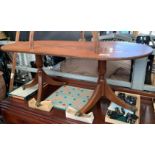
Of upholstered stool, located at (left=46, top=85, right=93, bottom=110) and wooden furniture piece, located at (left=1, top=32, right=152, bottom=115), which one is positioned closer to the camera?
wooden furniture piece, located at (left=1, top=32, right=152, bottom=115)

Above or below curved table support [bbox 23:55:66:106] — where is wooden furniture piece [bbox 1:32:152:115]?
above

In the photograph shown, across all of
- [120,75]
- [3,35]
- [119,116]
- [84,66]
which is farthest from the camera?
[3,35]

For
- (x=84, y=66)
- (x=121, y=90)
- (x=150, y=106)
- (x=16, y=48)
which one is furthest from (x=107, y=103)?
(x=16, y=48)

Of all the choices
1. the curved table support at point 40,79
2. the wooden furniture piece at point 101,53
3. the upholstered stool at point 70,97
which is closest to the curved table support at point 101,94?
the wooden furniture piece at point 101,53

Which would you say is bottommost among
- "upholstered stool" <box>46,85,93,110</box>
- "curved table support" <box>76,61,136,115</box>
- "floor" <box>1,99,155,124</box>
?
"floor" <box>1,99,155,124</box>

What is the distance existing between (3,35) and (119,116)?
163cm

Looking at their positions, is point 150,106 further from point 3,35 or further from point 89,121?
point 3,35

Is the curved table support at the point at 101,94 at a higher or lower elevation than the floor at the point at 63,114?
higher

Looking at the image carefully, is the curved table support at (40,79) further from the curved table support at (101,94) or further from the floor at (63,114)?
the curved table support at (101,94)

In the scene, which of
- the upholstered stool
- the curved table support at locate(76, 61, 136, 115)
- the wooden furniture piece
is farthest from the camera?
the upholstered stool

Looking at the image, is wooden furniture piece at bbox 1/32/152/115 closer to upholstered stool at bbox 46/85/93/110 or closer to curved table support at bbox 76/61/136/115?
curved table support at bbox 76/61/136/115

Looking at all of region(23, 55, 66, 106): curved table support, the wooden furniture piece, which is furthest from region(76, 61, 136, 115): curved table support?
region(23, 55, 66, 106): curved table support

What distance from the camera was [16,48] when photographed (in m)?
1.15

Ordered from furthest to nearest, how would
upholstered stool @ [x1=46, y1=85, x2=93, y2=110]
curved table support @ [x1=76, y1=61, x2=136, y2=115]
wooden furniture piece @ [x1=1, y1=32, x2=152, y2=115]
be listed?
upholstered stool @ [x1=46, y1=85, x2=93, y2=110] < curved table support @ [x1=76, y1=61, x2=136, y2=115] < wooden furniture piece @ [x1=1, y1=32, x2=152, y2=115]
